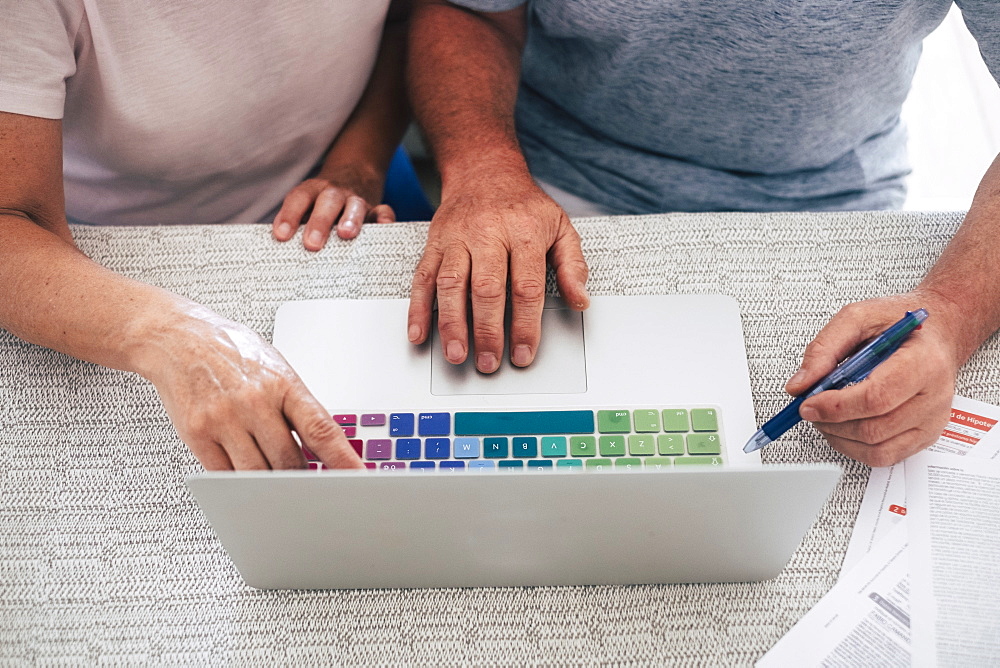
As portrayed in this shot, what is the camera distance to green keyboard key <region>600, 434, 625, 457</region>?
23.8 inches

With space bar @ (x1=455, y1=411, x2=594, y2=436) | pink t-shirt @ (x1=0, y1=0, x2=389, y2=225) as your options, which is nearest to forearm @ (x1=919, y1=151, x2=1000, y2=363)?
space bar @ (x1=455, y1=411, x2=594, y2=436)

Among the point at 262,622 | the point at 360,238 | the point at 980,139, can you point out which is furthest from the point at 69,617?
the point at 980,139

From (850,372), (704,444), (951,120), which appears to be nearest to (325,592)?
(704,444)

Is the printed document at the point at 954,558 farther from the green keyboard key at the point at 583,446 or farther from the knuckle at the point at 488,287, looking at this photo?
the knuckle at the point at 488,287

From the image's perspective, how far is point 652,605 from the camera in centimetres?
57

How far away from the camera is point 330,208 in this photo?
825 mm

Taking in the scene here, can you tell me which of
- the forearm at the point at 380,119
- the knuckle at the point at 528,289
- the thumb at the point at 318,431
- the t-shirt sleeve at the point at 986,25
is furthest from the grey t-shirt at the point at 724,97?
the thumb at the point at 318,431

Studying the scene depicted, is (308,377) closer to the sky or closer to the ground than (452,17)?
closer to the ground

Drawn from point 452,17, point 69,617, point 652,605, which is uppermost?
point 452,17

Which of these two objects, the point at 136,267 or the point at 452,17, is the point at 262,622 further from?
the point at 452,17

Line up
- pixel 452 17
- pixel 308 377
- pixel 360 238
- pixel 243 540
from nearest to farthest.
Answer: pixel 243 540
pixel 308 377
pixel 360 238
pixel 452 17

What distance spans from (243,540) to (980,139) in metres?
1.72

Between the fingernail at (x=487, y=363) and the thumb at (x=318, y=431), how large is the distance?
6.0 inches

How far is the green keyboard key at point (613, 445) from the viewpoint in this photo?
60 centimetres
